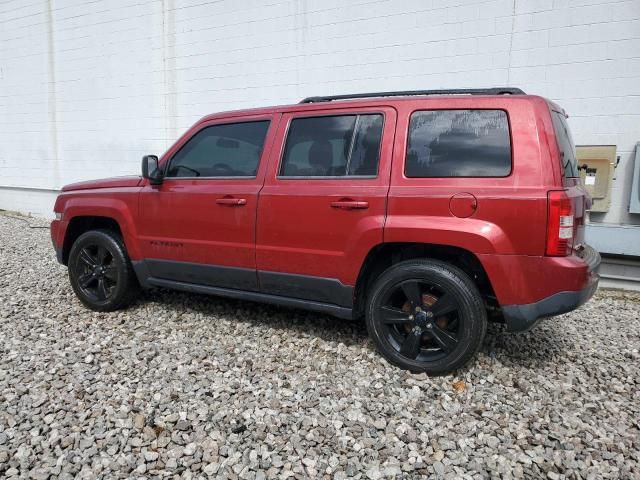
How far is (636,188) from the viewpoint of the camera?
5129 millimetres

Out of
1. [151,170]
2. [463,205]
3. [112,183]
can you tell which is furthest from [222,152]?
[463,205]

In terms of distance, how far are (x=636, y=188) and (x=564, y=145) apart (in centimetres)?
304

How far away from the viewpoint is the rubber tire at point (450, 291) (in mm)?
2814

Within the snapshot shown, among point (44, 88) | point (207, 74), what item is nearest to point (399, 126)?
point (207, 74)

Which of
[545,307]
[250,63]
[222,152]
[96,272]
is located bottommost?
[96,272]

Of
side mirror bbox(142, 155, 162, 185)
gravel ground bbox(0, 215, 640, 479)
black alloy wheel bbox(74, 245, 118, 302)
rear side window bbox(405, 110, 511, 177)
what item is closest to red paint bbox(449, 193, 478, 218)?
rear side window bbox(405, 110, 511, 177)

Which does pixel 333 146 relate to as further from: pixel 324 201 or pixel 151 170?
pixel 151 170

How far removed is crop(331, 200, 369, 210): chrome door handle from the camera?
2.99 m

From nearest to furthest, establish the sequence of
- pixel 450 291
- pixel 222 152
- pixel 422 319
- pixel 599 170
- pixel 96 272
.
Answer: pixel 450 291 → pixel 422 319 → pixel 222 152 → pixel 96 272 → pixel 599 170

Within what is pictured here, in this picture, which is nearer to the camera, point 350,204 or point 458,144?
point 458,144

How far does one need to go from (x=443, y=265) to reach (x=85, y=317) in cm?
319

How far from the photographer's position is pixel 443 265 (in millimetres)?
2912

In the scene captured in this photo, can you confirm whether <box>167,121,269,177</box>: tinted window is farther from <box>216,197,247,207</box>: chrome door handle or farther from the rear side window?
the rear side window

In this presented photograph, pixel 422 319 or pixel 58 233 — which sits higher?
pixel 58 233
